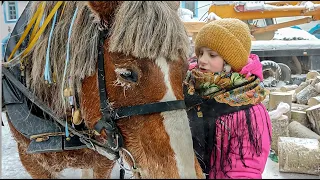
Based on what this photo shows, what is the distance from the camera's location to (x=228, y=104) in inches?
56.7

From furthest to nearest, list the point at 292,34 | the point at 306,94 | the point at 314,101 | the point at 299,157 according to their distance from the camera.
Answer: the point at 292,34
the point at 306,94
the point at 314,101
the point at 299,157

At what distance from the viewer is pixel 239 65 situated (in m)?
1.44

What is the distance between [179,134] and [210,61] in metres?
0.41

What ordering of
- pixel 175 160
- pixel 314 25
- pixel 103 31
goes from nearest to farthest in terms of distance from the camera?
pixel 175 160 < pixel 103 31 < pixel 314 25

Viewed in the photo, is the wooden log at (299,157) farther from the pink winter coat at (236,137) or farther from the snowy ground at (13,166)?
the pink winter coat at (236,137)

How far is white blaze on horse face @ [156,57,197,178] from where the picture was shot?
1.17 meters

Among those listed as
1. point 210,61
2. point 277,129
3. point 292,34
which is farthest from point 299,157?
point 292,34

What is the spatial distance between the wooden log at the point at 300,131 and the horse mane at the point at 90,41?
2.55 metres

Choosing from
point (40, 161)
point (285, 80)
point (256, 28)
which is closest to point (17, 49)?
point (40, 161)

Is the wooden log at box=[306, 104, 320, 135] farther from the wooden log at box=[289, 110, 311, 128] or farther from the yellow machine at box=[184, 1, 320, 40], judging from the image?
the yellow machine at box=[184, 1, 320, 40]

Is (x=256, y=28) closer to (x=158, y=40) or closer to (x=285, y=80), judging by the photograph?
(x=285, y=80)

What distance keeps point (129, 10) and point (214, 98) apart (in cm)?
53

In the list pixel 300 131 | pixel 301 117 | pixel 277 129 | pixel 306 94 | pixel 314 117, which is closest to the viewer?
pixel 277 129

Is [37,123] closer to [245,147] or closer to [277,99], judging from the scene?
[245,147]
